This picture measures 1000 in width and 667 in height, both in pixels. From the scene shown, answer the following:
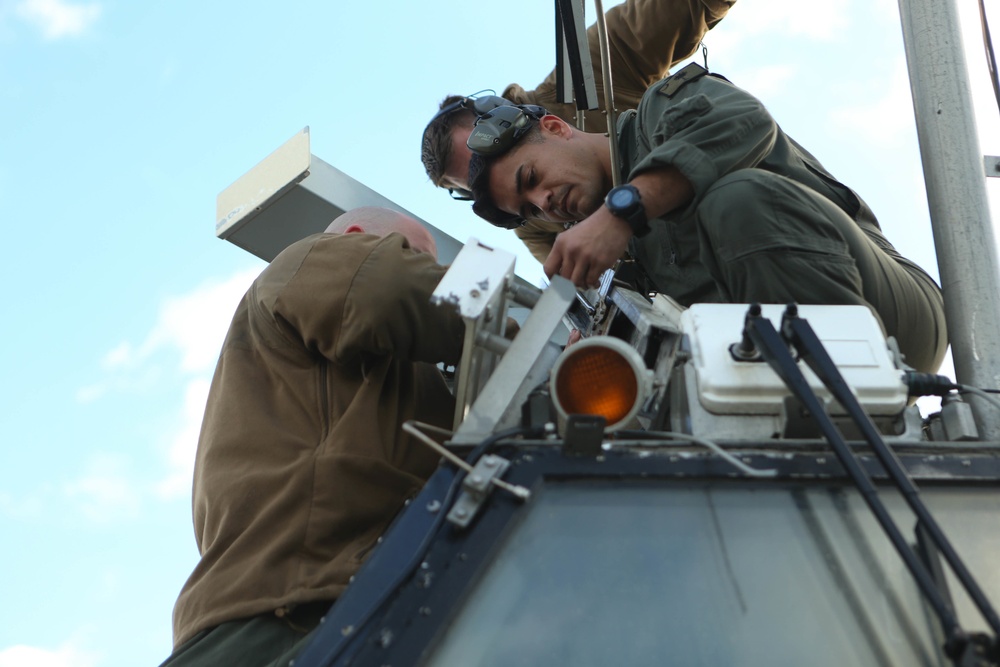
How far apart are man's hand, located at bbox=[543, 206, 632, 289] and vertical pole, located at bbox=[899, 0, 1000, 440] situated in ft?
2.46

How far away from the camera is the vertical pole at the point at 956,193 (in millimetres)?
2398

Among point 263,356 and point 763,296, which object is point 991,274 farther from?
point 263,356

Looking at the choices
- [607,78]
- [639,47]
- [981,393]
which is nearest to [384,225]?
[607,78]

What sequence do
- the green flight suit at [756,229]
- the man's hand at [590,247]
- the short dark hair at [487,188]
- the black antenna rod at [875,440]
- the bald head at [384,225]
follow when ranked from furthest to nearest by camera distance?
the short dark hair at [487,188], the bald head at [384,225], the man's hand at [590,247], the green flight suit at [756,229], the black antenna rod at [875,440]

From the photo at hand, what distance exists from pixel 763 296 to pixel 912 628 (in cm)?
86

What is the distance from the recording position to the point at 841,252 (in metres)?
2.35

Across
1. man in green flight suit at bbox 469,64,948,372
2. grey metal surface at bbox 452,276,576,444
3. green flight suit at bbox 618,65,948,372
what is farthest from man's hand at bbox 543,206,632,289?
grey metal surface at bbox 452,276,576,444

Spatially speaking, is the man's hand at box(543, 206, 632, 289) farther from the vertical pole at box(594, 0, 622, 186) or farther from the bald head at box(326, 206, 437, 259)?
the bald head at box(326, 206, 437, 259)

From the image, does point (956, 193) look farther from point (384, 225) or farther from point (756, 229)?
point (384, 225)

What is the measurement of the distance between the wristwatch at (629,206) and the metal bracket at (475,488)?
0.91 m

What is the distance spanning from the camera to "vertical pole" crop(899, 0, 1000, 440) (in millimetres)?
2398

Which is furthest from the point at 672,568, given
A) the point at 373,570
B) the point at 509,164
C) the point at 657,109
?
the point at 509,164

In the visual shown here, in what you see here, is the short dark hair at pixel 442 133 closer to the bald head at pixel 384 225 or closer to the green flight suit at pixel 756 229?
the bald head at pixel 384 225

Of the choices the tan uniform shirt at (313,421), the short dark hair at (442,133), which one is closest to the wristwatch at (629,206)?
the tan uniform shirt at (313,421)
